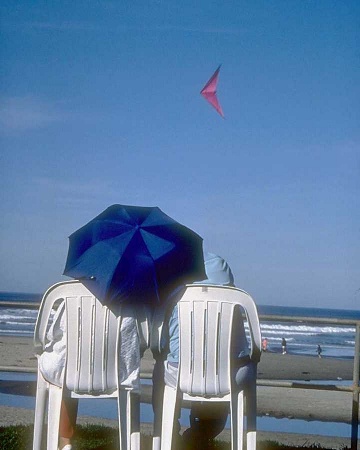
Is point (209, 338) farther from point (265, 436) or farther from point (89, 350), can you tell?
point (265, 436)

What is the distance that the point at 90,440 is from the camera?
4.73 m

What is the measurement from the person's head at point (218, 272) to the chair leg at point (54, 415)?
3.12ft

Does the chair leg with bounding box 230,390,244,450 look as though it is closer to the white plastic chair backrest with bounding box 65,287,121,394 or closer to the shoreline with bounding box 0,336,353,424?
the white plastic chair backrest with bounding box 65,287,121,394

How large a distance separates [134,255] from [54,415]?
861 mm

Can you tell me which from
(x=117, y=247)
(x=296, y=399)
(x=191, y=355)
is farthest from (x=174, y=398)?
(x=296, y=399)

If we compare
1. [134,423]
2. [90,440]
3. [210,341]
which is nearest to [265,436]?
[90,440]

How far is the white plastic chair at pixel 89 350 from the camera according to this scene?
3125 millimetres

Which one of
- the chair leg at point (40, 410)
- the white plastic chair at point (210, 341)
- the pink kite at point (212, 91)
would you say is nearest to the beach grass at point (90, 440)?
the chair leg at point (40, 410)

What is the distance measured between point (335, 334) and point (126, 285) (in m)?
42.4

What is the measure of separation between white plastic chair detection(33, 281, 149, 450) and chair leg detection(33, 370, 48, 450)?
0.09m

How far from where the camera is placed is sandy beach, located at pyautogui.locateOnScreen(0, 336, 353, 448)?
616 cm

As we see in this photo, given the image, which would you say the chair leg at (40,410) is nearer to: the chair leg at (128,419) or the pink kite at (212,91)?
the chair leg at (128,419)

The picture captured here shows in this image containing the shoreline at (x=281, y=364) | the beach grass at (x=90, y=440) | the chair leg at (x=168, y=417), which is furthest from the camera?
the shoreline at (x=281, y=364)

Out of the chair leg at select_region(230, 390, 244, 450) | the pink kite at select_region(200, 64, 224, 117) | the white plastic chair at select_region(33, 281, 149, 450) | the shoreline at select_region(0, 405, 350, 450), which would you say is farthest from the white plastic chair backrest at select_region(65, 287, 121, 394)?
the pink kite at select_region(200, 64, 224, 117)
